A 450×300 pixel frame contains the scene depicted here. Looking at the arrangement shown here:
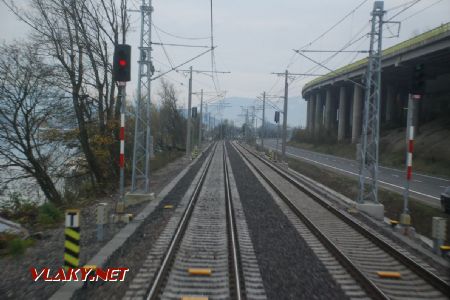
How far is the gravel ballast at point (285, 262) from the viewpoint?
7.36 metres

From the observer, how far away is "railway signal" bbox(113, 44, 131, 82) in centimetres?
1223

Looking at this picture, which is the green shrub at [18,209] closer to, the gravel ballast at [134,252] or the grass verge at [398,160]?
the gravel ballast at [134,252]

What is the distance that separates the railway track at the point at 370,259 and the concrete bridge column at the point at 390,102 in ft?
173

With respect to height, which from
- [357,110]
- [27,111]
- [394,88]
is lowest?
[27,111]

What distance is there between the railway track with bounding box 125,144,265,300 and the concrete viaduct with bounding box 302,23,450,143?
13.2 metres

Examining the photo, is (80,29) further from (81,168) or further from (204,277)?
(204,277)

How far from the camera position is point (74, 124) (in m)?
25.4

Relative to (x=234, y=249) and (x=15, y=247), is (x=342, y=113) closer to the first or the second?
(x=234, y=249)

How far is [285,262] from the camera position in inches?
353

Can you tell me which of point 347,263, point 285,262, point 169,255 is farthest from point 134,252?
point 347,263

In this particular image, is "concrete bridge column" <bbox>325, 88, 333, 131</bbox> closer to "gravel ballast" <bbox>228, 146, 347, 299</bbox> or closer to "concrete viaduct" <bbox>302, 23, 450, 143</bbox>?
"concrete viaduct" <bbox>302, 23, 450, 143</bbox>

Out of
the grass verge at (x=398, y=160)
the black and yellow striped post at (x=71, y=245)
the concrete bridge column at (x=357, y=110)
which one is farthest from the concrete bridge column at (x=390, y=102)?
the black and yellow striped post at (x=71, y=245)

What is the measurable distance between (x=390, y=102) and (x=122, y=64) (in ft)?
192

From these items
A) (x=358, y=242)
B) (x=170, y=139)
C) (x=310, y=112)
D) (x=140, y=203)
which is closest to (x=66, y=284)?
(x=358, y=242)
